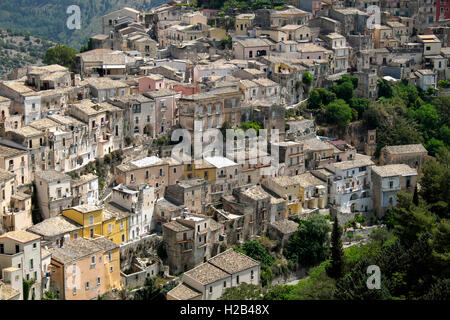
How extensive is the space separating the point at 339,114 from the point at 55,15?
65.6 metres

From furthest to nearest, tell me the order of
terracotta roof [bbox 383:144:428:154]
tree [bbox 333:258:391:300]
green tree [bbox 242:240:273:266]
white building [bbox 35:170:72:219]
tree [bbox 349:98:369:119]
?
tree [bbox 349:98:369:119] < terracotta roof [bbox 383:144:428:154] < green tree [bbox 242:240:273:266] < white building [bbox 35:170:72:219] < tree [bbox 333:258:391:300]

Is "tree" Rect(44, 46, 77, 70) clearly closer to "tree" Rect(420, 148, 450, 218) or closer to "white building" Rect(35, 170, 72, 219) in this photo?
"white building" Rect(35, 170, 72, 219)

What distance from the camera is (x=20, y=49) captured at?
108 m

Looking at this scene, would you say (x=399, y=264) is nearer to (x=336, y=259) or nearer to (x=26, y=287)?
(x=336, y=259)

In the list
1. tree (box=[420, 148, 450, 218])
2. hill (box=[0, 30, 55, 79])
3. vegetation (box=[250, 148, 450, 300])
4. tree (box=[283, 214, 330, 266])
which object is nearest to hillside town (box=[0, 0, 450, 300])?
tree (box=[283, 214, 330, 266])

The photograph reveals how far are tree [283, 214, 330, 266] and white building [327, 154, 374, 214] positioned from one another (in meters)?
5.16

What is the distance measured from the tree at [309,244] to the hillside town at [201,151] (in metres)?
0.37

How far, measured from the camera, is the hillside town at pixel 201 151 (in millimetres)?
46344

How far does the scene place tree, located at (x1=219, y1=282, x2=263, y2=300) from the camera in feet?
140

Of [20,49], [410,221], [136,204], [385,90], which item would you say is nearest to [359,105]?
[385,90]

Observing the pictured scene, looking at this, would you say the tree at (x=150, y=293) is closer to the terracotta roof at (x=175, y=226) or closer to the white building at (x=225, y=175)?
the terracotta roof at (x=175, y=226)

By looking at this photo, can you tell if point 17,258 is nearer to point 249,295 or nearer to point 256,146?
point 249,295
